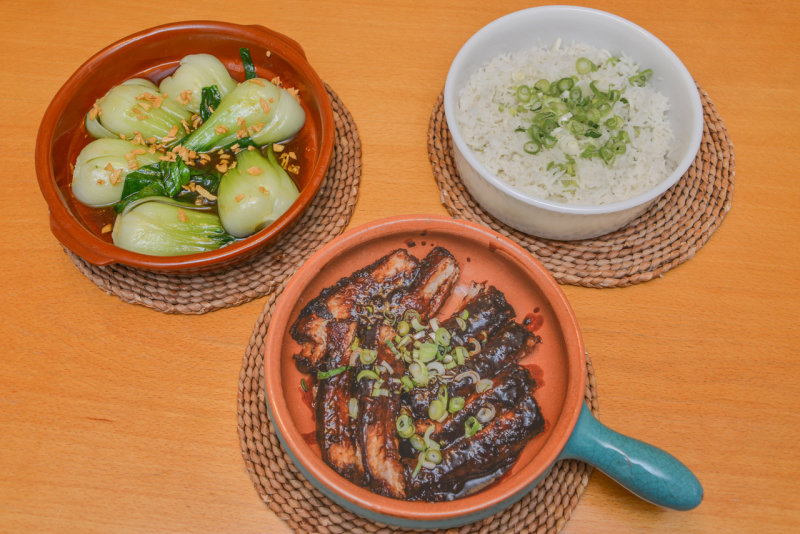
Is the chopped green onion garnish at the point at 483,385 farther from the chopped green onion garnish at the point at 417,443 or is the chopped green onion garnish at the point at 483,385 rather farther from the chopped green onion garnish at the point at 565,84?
the chopped green onion garnish at the point at 565,84

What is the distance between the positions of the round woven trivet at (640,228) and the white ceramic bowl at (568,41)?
0.05 meters

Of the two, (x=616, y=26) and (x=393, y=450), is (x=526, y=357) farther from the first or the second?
(x=616, y=26)

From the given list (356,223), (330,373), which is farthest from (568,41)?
(330,373)

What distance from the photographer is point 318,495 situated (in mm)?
1182

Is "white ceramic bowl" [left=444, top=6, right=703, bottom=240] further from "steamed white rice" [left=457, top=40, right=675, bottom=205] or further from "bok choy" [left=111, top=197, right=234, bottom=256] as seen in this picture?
"bok choy" [left=111, top=197, right=234, bottom=256]

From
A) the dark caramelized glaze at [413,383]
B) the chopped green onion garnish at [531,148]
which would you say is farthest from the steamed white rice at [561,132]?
the dark caramelized glaze at [413,383]

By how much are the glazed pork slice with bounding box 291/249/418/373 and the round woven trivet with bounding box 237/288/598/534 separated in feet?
0.52

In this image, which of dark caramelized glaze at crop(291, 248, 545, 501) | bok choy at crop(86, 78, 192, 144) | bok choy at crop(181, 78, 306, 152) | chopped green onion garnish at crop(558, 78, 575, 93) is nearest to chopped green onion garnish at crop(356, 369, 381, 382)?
dark caramelized glaze at crop(291, 248, 545, 501)

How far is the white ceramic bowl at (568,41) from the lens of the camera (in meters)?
1.26

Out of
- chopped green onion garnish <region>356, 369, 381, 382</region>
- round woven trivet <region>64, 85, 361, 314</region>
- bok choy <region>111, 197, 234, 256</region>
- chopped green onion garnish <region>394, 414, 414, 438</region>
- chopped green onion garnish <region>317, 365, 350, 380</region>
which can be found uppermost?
bok choy <region>111, 197, 234, 256</region>

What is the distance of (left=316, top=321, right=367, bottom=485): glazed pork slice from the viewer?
1098 mm

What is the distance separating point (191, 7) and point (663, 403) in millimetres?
1656

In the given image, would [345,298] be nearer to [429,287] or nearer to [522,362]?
[429,287]

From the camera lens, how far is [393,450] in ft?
3.66
